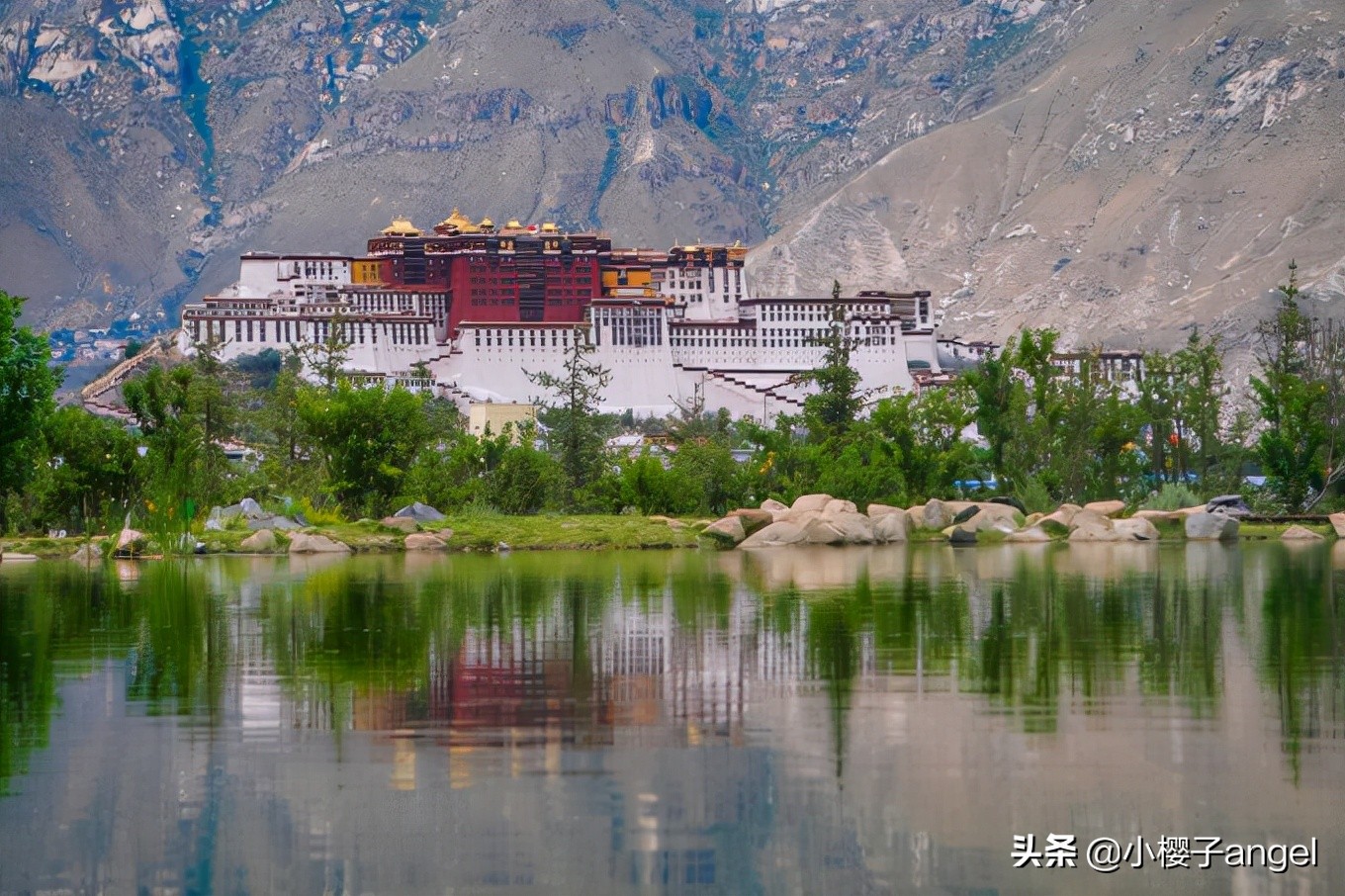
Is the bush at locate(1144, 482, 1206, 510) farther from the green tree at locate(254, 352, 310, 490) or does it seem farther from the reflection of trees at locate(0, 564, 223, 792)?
the reflection of trees at locate(0, 564, 223, 792)

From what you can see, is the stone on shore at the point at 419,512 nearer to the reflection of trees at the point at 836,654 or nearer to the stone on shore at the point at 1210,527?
the stone on shore at the point at 1210,527

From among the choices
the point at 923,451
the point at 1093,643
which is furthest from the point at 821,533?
the point at 1093,643

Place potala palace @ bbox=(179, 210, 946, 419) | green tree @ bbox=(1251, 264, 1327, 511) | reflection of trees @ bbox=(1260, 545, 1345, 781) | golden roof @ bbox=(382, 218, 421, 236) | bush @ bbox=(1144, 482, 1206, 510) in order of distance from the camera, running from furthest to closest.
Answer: golden roof @ bbox=(382, 218, 421, 236) < potala palace @ bbox=(179, 210, 946, 419) < green tree @ bbox=(1251, 264, 1327, 511) < bush @ bbox=(1144, 482, 1206, 510) < reflection of trees @ bbox=(1260, 545, 1345, 781)

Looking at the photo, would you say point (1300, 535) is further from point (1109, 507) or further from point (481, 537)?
point (481, 537)

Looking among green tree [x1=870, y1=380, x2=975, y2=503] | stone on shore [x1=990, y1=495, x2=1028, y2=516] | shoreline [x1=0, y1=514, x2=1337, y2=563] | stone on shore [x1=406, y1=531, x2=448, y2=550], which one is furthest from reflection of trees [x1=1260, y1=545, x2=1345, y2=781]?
green tree [x1=870, y1=380, x2=975, y2=503]

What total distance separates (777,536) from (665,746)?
3383cm

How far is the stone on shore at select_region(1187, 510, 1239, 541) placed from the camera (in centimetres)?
5088

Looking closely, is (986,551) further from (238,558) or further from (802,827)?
(802,827)

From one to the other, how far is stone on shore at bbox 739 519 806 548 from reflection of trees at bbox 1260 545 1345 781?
54.4ft

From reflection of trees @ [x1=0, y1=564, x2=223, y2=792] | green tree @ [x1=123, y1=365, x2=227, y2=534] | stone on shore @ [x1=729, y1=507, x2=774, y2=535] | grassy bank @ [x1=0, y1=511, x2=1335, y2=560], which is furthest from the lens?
stone on shore @ [x1=729, y1=507, x2=774, y2=535]

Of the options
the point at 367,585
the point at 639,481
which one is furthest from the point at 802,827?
the point at 639,481

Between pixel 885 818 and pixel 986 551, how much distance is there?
1280 inches

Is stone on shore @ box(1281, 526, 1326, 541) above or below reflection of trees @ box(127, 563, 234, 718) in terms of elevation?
above

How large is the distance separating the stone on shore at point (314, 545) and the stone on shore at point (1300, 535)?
73.5 feet
